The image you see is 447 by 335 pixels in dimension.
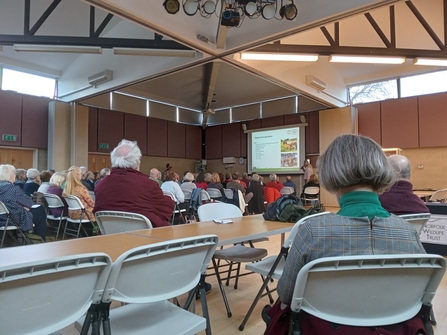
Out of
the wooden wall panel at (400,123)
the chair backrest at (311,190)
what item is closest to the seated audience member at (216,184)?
the chair backrest at (311,190)

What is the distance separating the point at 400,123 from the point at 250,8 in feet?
24.0

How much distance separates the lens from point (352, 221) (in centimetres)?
104

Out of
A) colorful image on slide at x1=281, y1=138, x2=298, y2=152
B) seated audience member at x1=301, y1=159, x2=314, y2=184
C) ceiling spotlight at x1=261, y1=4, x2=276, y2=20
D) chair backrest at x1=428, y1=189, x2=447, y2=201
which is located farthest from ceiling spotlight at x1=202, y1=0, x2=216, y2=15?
colorful image on slide at x1=281, y1=138, x2=298, y2=152

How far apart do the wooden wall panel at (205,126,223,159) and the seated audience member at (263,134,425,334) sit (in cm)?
1218

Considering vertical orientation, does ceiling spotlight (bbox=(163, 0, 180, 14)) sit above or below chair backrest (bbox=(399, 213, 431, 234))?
above

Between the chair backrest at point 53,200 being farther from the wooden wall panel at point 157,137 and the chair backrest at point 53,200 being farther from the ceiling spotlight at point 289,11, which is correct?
the wooden wall panel at point 157,137

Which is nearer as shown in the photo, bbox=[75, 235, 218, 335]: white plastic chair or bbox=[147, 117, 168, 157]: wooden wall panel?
bbox=[75, 235, 218, 335]: white plastic chair

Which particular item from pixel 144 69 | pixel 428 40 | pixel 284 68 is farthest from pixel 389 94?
pixel 144 69

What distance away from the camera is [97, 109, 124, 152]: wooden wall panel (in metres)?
10.6

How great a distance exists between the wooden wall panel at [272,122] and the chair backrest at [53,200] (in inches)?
345

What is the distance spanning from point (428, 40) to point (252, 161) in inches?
264

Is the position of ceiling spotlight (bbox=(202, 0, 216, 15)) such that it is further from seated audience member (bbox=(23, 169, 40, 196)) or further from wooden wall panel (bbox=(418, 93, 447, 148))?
wooden wall panel (bbox=(418, 93, 447, 148))

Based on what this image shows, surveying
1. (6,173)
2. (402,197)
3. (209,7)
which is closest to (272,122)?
(209,7)

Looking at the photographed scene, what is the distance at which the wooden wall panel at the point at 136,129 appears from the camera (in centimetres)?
1125
